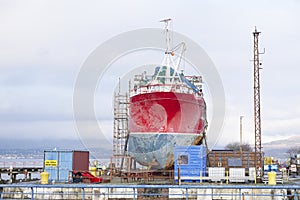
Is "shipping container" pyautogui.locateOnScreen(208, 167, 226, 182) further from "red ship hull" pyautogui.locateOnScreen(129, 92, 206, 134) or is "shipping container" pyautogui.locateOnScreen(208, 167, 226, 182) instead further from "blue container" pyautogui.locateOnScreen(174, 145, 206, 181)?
"red ship hull" pyautogui.locateOnScreen(129, 92, 206, 134)

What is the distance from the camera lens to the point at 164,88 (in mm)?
39094

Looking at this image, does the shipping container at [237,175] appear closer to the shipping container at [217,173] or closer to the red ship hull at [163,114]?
the shipping container at [217,173]

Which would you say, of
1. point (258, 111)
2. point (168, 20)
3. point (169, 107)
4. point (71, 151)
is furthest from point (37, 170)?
point (258, 111)

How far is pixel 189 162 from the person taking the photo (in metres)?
33.8

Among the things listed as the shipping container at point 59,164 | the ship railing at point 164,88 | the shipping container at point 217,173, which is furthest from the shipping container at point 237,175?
the shipping container at point 59,164

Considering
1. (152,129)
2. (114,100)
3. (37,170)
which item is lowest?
(37,170)

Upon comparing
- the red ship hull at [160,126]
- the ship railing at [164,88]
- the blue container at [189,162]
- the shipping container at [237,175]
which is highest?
the ship railing at [164,88]

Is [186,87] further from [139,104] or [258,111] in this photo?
[258,111]

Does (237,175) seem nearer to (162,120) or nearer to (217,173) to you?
(217,173)

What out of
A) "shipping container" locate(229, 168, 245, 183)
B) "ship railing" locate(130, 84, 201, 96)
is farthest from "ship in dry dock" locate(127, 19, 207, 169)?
"shipping container" locate(229, 168, 245, 183)

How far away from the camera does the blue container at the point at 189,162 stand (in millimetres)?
33406

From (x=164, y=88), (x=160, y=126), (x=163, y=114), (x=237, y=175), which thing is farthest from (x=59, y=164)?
(x=237, y=175)

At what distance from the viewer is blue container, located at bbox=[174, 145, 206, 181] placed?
33406mm

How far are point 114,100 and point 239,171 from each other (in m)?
19.1
